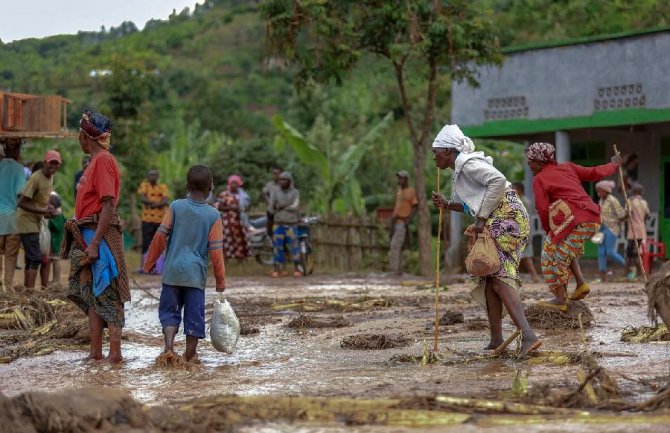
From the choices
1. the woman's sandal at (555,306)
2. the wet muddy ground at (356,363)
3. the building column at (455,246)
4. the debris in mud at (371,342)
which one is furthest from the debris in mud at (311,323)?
the building column at (455,246)


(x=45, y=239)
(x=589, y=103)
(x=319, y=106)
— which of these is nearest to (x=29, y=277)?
(x=45, y=239)

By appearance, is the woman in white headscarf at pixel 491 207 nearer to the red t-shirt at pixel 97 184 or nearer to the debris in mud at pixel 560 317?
the debris in mud at pixel 560 317

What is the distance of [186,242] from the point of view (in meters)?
8.38

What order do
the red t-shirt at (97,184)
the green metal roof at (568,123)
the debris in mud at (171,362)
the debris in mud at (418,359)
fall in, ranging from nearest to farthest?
the debris in mud at (418,359)
the debris in mud at (171,362)
the red t-shirt at (97,184)
the green metal roof at (568,123)

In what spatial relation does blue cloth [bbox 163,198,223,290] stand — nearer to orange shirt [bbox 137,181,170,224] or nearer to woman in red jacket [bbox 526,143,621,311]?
woman in red jacket [bbox 526,143,621,311]

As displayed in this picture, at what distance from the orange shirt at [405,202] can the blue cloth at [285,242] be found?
6.31 ft

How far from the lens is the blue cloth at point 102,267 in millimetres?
8539

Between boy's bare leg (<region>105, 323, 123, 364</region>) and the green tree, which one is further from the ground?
the green tree

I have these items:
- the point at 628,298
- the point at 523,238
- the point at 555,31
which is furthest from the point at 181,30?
the point at 523,238

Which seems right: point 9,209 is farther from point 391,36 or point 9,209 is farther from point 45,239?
point 391,36

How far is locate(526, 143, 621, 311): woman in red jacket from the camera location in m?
10.5

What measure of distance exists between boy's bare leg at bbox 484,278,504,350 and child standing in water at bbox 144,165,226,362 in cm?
199

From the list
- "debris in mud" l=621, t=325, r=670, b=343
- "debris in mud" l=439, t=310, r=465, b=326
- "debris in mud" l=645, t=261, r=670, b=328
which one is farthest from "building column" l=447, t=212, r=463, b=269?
"debris in mud" l=645, t=261, r=670, b=328

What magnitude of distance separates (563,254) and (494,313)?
78.8 inches
